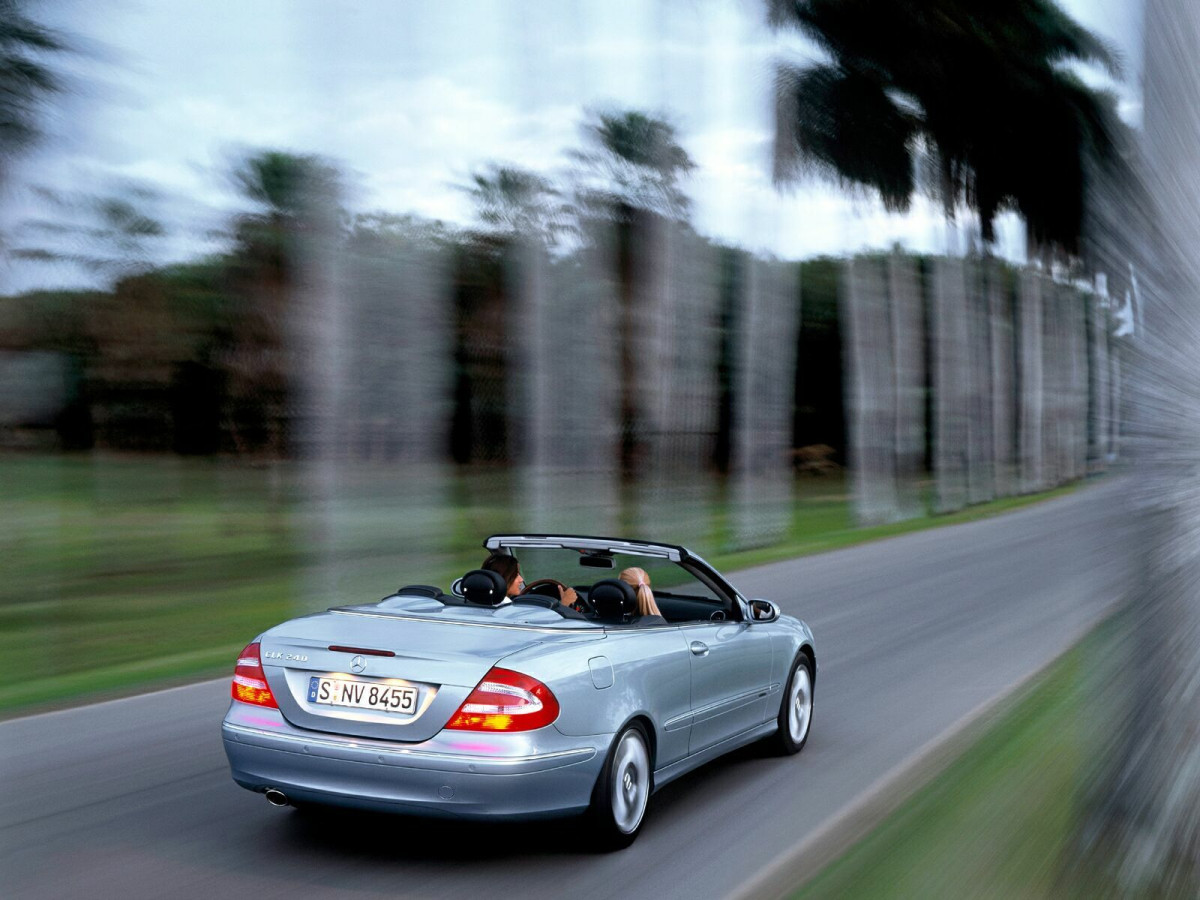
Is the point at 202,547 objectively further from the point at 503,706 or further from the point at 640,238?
the point at 503,706

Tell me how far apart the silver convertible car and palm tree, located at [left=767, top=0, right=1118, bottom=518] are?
1792 centimetres

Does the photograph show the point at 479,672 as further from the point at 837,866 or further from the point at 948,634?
the point at 948,634

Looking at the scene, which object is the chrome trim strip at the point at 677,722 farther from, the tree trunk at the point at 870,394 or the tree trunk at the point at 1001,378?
the tree trunk at the point at 1001,378

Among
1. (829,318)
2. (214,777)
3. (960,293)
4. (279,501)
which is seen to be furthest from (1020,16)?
(829,318)

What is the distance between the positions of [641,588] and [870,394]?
1136 inches

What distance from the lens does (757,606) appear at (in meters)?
7.07

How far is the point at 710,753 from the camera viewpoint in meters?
6.39

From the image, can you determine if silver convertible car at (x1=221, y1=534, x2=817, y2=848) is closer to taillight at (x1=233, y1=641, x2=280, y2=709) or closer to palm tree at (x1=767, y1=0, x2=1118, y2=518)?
taillight at (x1=233, y1=641, x2=280, y2=709)

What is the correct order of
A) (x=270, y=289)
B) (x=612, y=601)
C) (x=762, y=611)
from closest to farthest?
(x=612, y=601), (x=762, y=611), (x=270, y=289)

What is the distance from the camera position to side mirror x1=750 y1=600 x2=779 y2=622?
705 centimetres

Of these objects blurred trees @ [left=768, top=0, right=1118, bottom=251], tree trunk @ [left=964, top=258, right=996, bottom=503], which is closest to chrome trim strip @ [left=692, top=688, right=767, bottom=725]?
blurred trees @ [left=768, top=0, right=1118, bottom=251]

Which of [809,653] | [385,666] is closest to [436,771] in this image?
[385,666]

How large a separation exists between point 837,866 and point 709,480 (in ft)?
65.2

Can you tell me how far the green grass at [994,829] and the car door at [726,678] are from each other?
3.10ft
